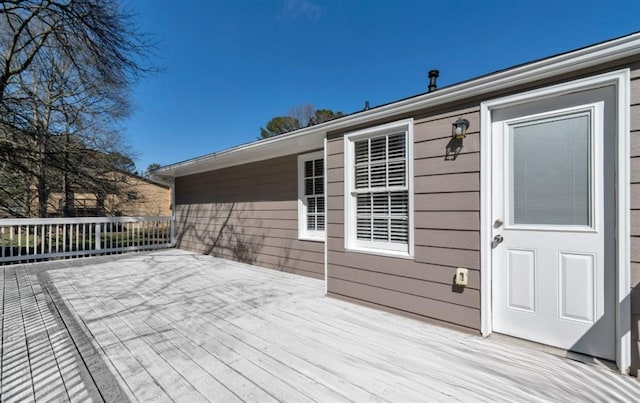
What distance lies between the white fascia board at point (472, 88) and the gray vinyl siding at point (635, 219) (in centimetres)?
20

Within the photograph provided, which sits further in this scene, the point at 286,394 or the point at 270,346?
the point at 270,346

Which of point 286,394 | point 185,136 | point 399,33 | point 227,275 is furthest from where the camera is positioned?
point 185,136

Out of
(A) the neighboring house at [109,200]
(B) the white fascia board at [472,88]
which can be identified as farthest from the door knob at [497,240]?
(A) the neighboring house at [109,200]

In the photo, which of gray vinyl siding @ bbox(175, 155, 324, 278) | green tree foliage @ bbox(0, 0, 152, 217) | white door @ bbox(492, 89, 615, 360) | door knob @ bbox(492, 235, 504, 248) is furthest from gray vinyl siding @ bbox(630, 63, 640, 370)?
green tree foliage @ bbox(0, 0, 152, 217)

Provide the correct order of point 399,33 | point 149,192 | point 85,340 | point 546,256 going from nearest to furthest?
point 546,256
point 85,340
point 399,33
point 149,192

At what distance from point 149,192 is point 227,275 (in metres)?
14.5

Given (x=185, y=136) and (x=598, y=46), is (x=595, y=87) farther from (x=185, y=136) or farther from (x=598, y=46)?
(x=185, y=136)

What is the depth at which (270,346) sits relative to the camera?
89.9 inches

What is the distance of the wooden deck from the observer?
170 cm

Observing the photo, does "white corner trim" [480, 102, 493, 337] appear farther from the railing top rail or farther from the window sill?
the railing top rail

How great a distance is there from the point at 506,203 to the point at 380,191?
1224mm

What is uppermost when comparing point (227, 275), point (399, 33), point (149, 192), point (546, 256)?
point (399, 33)

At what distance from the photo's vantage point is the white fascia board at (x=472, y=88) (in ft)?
6.18

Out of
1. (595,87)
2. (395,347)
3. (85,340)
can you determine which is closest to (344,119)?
(595,87)
